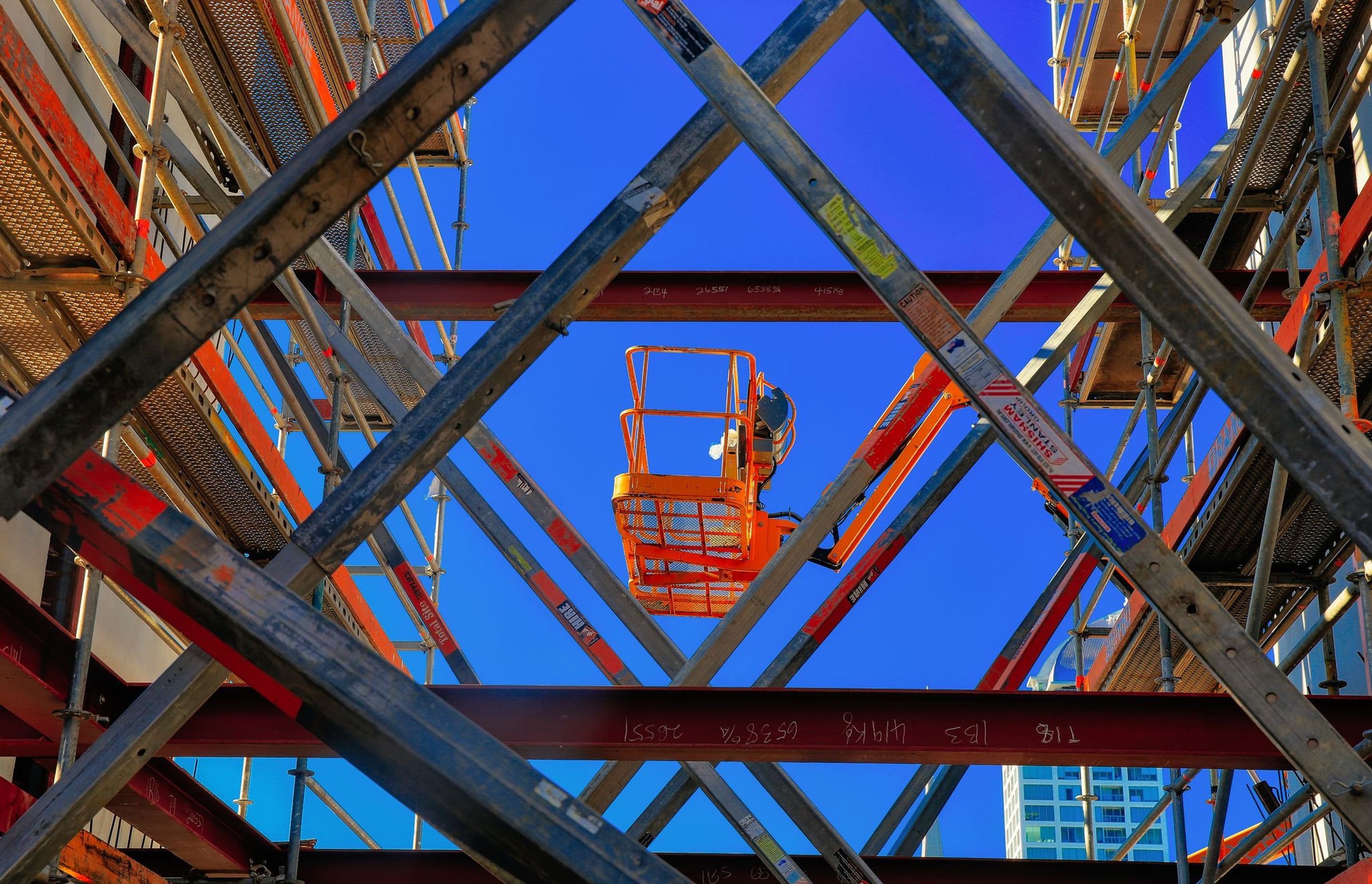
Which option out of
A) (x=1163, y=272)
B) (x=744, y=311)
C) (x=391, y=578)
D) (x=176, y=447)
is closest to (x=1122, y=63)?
(x=744, y=311)

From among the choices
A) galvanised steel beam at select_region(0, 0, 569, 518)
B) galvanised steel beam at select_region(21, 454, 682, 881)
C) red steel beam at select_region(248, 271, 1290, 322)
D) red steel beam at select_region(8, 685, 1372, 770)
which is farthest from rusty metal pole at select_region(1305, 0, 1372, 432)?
galvanised steel beam at select_region(21, 454, 682, 881)

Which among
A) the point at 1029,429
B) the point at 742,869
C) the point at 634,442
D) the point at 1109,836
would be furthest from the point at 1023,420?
the point at 1109,836

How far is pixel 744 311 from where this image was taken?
11219mm

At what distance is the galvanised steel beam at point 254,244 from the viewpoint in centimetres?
326

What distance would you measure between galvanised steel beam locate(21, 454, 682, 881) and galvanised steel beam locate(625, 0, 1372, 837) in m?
1.94

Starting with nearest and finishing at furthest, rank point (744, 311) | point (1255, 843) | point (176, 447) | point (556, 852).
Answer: point (556, 852) < point (1255, 843) < point (176, 447) < point (744, 311)

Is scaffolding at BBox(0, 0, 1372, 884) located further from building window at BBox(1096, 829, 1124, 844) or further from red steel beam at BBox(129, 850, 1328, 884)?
building window at BBox(1096, 829, 1124, 844)

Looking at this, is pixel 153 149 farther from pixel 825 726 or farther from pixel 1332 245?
pixel 1332 245

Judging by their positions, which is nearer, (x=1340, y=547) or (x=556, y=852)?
(x=556, y=852)

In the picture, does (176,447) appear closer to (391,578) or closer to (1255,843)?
(391,578)

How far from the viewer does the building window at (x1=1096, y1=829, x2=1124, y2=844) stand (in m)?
68.8

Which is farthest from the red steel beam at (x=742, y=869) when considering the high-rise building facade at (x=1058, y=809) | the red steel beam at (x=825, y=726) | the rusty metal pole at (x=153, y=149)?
the high-rise building facade at (x=1058, y=809)

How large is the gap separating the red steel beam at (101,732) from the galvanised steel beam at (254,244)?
11.3ft

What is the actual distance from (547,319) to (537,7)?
1271 mm
